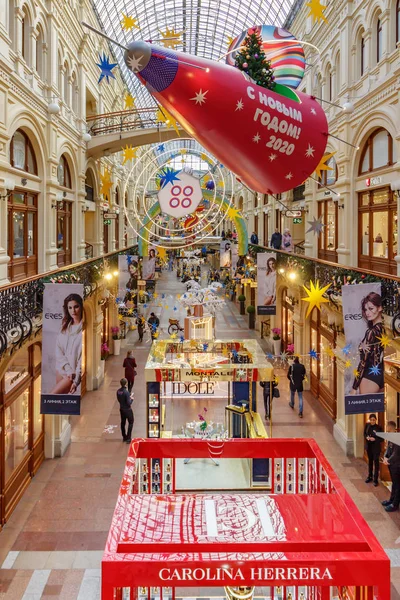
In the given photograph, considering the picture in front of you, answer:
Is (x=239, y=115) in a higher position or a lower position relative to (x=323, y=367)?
higher

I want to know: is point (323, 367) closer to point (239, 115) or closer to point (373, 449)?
point (373, 449)

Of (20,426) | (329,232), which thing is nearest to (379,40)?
(329,232)

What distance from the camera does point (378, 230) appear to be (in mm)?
12117

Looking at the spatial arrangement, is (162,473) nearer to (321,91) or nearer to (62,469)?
(62,469)

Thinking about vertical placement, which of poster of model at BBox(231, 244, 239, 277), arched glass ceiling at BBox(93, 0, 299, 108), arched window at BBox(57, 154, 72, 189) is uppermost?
arched glass ceiling at BBox(93, 0, 299, 108)

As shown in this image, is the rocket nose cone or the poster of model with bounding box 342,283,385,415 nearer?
the rocket nose cone

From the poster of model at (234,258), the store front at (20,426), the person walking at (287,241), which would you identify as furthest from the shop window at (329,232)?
the poster of model at (234,258)

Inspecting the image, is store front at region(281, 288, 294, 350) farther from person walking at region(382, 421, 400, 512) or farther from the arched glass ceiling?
person walking at region(382, 421, 400, 512)

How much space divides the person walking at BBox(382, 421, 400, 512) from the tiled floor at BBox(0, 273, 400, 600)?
21 centimetres

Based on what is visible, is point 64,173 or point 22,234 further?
point 64,173

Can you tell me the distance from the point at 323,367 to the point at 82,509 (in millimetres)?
9057

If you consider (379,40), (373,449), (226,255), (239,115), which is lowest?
(373,449)

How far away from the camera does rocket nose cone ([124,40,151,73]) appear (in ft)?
10.9

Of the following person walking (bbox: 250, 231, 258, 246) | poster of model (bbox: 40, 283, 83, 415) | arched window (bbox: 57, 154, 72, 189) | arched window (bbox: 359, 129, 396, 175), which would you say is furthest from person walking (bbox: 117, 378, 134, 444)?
person walking (bbox: 250, 231, 258, 246)
